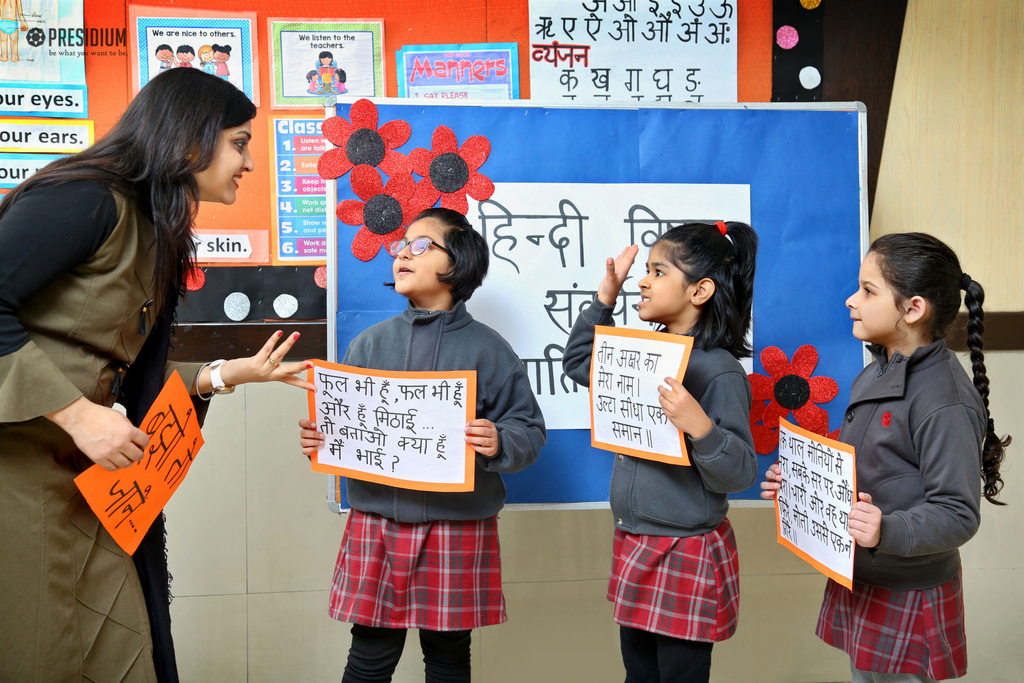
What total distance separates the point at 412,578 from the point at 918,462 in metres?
1.03

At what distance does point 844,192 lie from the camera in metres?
1.94

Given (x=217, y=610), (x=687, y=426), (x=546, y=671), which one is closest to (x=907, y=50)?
(x=687, y=426)

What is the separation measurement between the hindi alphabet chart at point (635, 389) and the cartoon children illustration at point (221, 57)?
145cm

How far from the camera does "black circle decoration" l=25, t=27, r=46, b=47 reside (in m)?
2.07

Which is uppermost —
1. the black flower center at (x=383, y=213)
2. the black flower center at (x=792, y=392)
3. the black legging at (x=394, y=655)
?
the black flower center at (x=383, y=213)

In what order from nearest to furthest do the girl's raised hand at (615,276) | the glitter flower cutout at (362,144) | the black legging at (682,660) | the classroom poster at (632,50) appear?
1. the black legging at (682,660)
2. the girl's raised hand at (615,276)
3. the glitter flower cutout at (362,144)
4. the classroom poster at (632,50)

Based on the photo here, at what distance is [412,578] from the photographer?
1478mm

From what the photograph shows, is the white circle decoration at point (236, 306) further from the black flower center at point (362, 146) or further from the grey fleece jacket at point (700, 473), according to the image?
the grey fleece jacket at point (700, 473)

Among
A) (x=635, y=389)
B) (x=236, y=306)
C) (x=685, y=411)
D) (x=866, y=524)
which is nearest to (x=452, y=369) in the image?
(x=635, y=389)

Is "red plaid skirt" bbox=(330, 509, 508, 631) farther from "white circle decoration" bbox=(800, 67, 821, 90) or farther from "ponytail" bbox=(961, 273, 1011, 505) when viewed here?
"white circle decoration" bbox=(800, 67, 821, 90)

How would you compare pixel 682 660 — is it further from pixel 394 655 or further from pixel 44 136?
pixel 44 136

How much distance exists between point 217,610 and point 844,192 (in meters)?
2.28

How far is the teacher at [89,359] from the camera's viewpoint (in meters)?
1.02

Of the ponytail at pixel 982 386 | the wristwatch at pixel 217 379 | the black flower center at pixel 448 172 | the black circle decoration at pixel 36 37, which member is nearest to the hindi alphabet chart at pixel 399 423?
the wristwatch at pixel 217 379
